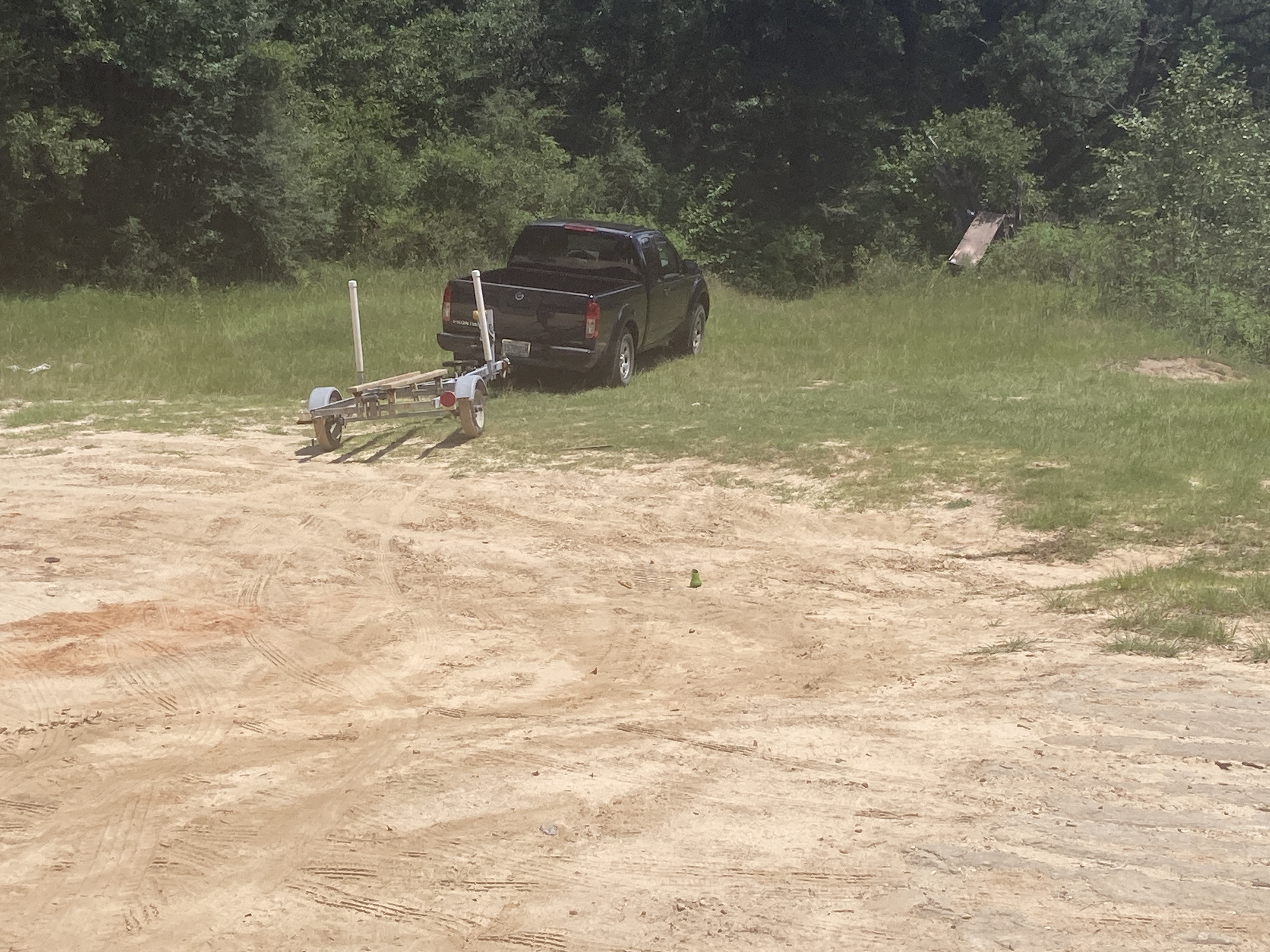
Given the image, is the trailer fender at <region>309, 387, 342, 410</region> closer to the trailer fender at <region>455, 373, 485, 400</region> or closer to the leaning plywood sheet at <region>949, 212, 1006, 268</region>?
the trailer fender at <region>455, 373, 485, 400</region>

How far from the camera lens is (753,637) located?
725 centimetres

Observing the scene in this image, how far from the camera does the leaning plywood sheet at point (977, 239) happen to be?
2723cm

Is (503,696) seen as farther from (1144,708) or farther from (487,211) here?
(487,211)

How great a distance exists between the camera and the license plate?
568 inches

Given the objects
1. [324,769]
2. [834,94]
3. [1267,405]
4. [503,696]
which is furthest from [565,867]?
[834,94]

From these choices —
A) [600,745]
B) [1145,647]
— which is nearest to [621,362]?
[1145,647]

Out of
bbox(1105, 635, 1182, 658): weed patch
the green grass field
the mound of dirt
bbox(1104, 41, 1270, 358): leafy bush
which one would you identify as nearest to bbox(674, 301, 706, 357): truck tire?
the green grass field

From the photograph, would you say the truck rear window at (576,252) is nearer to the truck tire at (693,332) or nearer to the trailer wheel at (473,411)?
the truck tire at (693,332)

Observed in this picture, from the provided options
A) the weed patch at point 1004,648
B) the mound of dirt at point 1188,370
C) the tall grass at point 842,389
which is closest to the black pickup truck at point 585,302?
the tall grass at point 842,389

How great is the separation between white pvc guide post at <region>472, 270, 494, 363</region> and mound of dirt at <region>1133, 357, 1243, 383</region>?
812cm

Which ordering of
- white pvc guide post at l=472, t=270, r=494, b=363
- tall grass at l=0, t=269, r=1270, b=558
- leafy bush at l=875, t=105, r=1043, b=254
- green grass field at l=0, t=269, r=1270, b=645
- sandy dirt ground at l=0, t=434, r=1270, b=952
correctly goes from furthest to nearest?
leafy bush at l=875, t=105, r=1043, b=254
white pvc guide post at l=472, t=270, r=494, b=363
tall grass at l=0, t=269, r=1270, b=558
green grass field at l=0, t=269, r=1270, b=645
sandy dirt ground at l=0, t=434, r=1270, b=952

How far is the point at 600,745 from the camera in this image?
570 cm

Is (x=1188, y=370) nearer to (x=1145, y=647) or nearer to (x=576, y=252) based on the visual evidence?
(x=576, y=252)

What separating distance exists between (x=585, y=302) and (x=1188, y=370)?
26.3 feet
